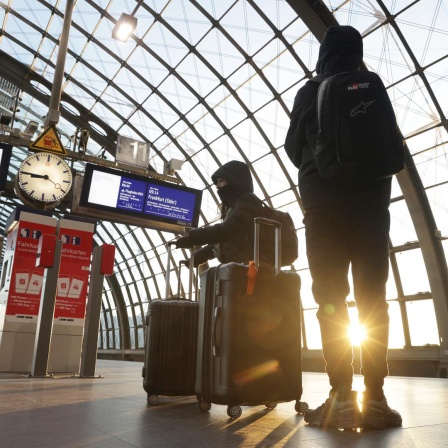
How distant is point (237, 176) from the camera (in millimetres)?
3305

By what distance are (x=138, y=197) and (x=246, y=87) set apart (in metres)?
11.1

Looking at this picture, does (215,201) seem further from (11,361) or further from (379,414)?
(379,414)

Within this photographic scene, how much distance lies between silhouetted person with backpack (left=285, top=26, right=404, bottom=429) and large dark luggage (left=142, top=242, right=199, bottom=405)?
1.28 m

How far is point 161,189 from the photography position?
9.96 m

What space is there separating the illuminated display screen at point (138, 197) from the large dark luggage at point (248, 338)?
22.0 feet

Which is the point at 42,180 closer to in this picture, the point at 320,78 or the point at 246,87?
the point at 320,78

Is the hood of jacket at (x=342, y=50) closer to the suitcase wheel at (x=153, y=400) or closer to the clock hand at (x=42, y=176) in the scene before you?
the suitcase wheel at (x=153, y=400)

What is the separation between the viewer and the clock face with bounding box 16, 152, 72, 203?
9047 mm

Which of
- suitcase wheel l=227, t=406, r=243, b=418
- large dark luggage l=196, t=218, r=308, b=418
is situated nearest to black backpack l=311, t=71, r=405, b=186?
large dark luggage l=196, t=218, r=308, b=418

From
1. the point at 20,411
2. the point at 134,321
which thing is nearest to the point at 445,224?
the point at 20,411

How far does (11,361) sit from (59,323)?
1051mm

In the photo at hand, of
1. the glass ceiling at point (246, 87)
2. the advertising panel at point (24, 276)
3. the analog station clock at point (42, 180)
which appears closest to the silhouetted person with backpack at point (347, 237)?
the advertising panel at point (24, 276)

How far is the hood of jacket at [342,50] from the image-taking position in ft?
8.59

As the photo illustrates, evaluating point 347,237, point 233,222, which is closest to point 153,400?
point 233,222
